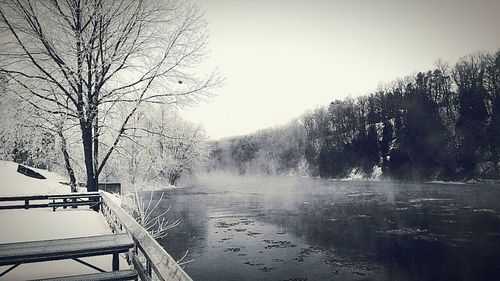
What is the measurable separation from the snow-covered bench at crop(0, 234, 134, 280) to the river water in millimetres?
9595

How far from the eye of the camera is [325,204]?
105 ft

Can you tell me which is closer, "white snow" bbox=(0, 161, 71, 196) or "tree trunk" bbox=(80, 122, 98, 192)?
"tree trunk" bbox=(80, 122, 98, 192)

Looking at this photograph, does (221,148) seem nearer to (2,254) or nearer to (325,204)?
(325,204)

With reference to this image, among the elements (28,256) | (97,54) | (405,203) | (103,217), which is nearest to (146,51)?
(97,54)

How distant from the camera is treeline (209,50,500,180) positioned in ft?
188

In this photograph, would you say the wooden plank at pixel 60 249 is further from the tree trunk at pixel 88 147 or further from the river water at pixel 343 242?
the river water at pixel 343 242

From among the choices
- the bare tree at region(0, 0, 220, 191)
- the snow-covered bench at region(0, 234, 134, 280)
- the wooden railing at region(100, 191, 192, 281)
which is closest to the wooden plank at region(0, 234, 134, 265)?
the snow-covered bench at region(0, 234, 134, 280)

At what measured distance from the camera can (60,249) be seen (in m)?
4.13

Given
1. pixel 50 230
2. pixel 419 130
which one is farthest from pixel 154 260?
A: pixel 419 130

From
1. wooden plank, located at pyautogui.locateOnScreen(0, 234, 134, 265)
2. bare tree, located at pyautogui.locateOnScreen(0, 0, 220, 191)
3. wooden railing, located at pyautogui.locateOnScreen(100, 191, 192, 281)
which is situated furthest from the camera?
bare tree, located at pyautogui.locateOnScreen(0, 0, 220, 191)

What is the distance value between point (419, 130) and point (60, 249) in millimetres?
73848

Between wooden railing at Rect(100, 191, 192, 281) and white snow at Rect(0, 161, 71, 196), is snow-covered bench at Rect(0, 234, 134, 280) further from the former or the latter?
white snow at Rect(0, 161, 71, 196)

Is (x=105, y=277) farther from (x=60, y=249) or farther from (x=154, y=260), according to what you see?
(x=154, y=260)

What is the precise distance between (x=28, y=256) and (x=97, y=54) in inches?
290
